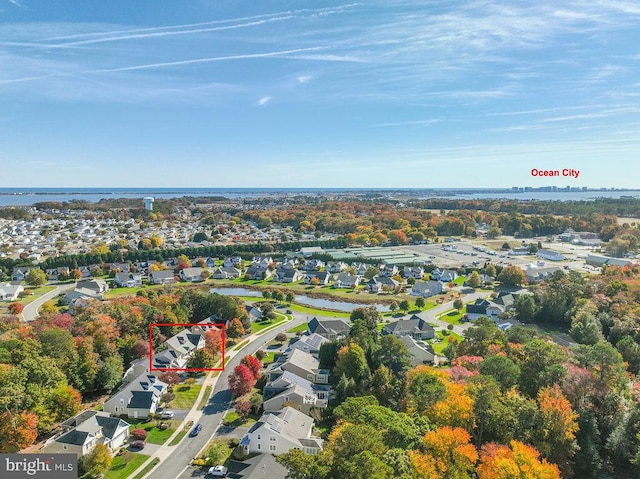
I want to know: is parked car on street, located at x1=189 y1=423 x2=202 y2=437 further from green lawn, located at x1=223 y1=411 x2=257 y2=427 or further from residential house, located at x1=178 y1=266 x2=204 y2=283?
residential house, located at x1=178 y1=266 x2=204 y2=283

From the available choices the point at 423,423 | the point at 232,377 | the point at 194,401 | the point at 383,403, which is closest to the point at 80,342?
the point at 194,401

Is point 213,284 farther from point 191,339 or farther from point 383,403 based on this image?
point 383,403

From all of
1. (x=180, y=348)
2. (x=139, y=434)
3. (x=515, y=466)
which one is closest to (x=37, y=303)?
(x=180, y=348)

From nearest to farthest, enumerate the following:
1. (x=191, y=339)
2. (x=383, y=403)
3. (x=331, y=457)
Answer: (x=331, y=457)
(x=383, y=403)
(x=191, y=339)

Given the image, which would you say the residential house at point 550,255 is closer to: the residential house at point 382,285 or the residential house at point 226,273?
the residential house at point 382,285

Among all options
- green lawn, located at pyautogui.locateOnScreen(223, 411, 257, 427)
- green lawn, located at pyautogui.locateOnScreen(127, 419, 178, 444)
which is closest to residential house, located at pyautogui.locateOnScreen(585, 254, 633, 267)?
green lawn, located at pyautogui.locateOnScreen(223, 411, 257, 427)
